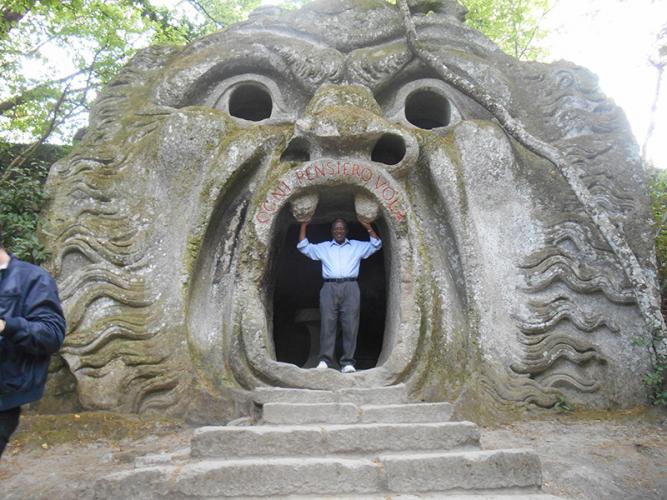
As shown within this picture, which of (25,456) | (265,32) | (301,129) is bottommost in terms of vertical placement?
(25,456)

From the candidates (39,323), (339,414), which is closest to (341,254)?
(339,414)

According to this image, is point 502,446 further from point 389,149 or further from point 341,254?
point 389,149

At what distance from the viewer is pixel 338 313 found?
19.8 ft

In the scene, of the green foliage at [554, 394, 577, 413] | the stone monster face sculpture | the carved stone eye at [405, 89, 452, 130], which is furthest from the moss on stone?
the carved stone eye at [405, 89, 452, 130]

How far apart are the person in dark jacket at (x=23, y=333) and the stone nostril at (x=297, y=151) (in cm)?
369

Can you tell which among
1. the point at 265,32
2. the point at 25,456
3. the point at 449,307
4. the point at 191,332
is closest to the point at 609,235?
the point at 449,307

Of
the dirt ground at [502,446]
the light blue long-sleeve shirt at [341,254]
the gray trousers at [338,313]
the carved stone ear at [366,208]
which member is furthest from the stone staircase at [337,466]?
the carved stone ear at [366,208]

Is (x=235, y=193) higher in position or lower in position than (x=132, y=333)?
higher

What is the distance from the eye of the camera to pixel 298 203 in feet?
19.6

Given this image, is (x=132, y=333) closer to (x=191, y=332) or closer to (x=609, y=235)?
(x=191, y=332)

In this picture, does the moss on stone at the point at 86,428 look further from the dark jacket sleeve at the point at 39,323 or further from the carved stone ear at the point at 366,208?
the carved stone ear at the point at 366,208

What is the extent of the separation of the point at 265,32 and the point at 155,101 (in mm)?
1654

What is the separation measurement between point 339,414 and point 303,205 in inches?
95.6

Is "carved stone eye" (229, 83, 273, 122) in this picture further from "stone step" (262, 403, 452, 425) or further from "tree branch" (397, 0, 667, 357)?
"stone step" (262, 403, 452, 425)
